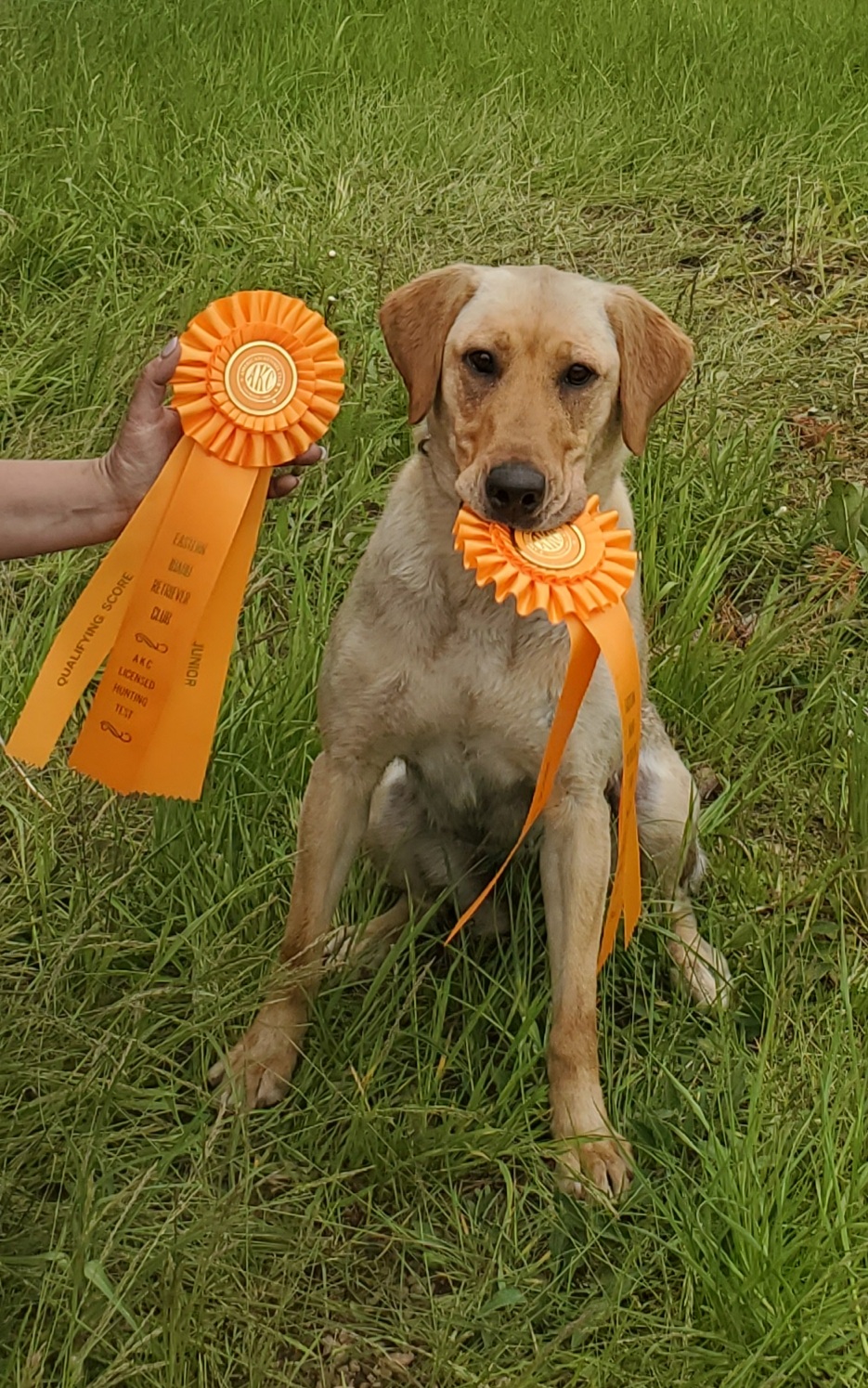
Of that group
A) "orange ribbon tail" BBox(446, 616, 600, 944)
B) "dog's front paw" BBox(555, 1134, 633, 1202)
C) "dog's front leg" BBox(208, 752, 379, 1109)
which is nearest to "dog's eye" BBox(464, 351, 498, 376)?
"orange ribbon tail" BBox(446, 616, 600, 944)

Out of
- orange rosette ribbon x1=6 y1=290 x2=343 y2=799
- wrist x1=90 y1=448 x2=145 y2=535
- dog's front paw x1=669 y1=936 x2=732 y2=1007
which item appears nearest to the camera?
orange rosette ribbon x1=6 y1=290 x2=343 y2=799

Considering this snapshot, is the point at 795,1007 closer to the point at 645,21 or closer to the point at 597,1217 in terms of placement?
the point at 597,1217

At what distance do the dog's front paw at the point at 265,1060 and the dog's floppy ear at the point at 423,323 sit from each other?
1.24 m

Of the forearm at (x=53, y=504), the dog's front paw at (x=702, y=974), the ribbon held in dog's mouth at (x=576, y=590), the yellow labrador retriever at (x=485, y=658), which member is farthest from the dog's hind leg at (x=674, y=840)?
the forearm at (x=53, y=504)

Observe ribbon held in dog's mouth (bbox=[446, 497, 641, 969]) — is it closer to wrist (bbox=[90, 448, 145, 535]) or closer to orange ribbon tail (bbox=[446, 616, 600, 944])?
orange ribbon tail (bbox=[446, 616, 600, 944])

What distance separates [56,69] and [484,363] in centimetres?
378

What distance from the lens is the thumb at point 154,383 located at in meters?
2.33

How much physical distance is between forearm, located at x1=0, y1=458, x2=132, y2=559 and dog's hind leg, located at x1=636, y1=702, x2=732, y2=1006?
1354 mm

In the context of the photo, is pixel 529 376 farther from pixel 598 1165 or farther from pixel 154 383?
pixel 598 1165

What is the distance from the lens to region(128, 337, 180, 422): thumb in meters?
2.33

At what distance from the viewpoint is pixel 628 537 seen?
8.21 feet

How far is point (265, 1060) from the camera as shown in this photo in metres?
2.70

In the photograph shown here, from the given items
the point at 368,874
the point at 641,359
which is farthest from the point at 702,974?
the point at 641,359

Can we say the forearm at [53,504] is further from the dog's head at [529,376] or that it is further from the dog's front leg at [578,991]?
the dog's front leg at [578,991]
